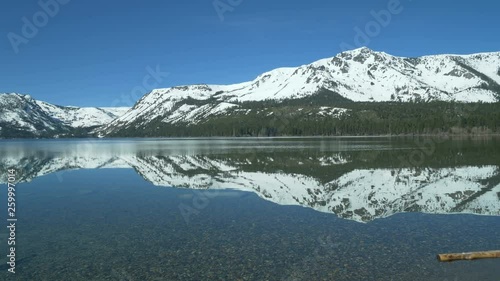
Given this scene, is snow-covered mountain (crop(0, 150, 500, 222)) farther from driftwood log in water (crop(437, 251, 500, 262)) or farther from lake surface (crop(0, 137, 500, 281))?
driftwood log in water (crop(437, 251, 500, 262))

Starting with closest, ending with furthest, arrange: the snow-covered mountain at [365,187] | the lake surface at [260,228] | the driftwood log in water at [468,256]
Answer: the lake surface at [260,228] → the driftwood log in water at [468,256] → the snow-covered mountain at [365,187]

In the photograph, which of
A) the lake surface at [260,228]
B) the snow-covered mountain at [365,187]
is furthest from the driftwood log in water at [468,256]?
the snow-covered mountain at [365,187]

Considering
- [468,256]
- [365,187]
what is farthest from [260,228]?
[365,187]

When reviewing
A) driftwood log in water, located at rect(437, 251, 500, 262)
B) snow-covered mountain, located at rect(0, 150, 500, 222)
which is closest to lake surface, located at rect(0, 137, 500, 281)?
snow-covered mountain, located at rect(0, 150, 500, 222)

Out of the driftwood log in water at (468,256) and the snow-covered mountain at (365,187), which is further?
the snow-covered mountain at (365,187)

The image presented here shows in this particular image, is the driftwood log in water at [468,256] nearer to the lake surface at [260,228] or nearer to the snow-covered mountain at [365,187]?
the lake surface at [260,228]

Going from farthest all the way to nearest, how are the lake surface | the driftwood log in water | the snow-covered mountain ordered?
the snow-covered mountain, the driftwood log in water, the lake surface

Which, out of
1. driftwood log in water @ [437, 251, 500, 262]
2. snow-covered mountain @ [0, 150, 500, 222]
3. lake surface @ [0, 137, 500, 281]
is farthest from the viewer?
snow-covered mountain @ [0, 150, 500, 222]

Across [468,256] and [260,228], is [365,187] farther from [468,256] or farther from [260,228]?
[468,256]

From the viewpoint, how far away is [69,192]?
43500 millimetres

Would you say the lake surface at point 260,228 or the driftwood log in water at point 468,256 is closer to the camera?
the lake surface at point 260,228

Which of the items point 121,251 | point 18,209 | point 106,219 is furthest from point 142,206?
point 121,251

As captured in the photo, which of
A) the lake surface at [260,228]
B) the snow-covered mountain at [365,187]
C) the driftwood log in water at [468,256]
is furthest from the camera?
the snow-covered mountain at [365,187]

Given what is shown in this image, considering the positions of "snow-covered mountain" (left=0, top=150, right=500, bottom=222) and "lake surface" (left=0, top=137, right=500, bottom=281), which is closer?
"lake surface" (left=0, top=137, right=500, bottom=281)
